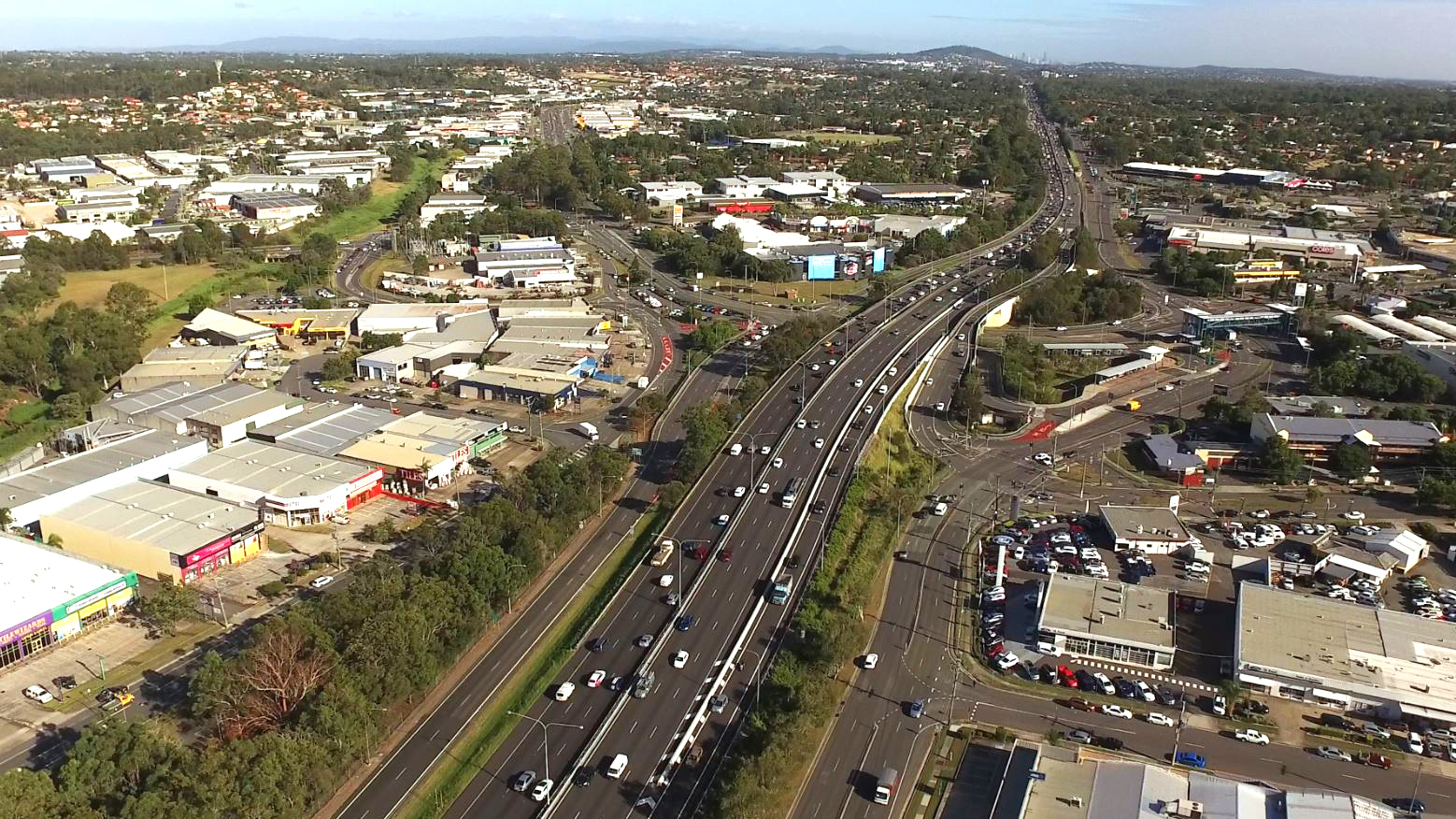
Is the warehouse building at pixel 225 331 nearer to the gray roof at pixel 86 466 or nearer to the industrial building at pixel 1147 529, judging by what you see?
the gray roof at pixel 86 466

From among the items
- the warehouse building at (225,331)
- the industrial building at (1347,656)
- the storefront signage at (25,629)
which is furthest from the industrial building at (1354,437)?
the warehouse building at (225,331)

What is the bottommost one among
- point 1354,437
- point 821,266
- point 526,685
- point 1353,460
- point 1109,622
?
point 526,685

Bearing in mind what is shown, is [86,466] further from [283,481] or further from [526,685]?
[526,685]

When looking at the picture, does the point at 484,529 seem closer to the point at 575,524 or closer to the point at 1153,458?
the point at 575,524

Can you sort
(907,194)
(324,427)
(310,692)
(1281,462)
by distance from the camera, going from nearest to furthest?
(310,692)
(1281,462)
(324,427)
(907,194)

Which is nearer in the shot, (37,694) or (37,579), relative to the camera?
(37,694)

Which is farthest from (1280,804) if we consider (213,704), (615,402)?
(615,402)

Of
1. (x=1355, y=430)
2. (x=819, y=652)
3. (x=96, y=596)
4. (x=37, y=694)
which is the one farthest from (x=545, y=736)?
(x=1355, y=430)

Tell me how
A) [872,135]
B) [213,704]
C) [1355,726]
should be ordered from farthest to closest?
1. [872,135]
2. [1355,726]
3. [213,704]
